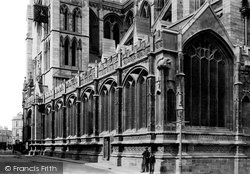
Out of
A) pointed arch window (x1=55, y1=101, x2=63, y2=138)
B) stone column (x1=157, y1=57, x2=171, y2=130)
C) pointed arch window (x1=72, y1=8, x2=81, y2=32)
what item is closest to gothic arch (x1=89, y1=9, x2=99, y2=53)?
pointed arch window (x1=72, y1=8, x2=81, y2=32)

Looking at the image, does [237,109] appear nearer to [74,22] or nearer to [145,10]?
[145,10]

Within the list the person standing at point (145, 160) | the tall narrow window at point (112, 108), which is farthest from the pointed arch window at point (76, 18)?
the person standing at point (145, 160)

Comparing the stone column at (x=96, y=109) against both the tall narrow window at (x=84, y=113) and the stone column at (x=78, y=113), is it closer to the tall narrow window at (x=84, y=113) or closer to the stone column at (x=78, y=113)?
the tall narrow window at (x=84, y=113)

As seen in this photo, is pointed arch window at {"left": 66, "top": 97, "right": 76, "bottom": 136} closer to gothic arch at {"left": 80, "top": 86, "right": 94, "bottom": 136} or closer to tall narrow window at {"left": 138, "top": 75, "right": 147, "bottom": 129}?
gothic arch at {"left": 80, "top": 86, "right": 94, "bottom": 136}

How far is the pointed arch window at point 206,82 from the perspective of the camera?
2350 centimetres

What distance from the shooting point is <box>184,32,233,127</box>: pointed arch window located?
23.5 m

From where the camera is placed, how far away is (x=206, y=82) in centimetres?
2430

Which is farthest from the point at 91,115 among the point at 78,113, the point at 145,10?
the point at 145,10

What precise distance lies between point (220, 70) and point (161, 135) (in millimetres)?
6653

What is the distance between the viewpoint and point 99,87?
32625 millimetres

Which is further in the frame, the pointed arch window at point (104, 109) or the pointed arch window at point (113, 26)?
the pointed arch window at point (113, 26)

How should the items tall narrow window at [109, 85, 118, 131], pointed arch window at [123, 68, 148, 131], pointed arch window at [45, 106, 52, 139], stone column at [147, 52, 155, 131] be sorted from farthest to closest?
pointed arch window at [45, 106, 52, 139]
tall narrow window at [109, 85, 118, 131]
pointed arch window at [123, 68, 148, 131]
stone column at [147, 52, 155, 131]

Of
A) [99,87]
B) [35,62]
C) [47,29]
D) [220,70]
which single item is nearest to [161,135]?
[220,70]

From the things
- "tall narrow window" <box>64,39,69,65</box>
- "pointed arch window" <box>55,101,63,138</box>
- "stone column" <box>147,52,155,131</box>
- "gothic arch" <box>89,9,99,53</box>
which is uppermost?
"gothic arch" <box>89,9,99,53</box>
